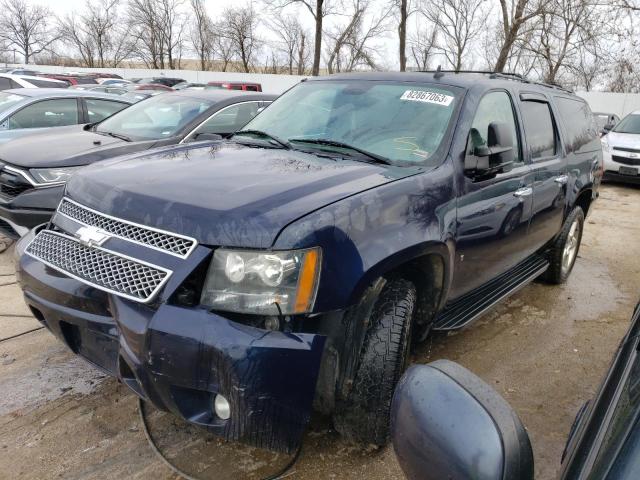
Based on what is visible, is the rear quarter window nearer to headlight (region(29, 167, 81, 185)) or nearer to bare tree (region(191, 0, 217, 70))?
headlight (region(29, 167, 81, 185))

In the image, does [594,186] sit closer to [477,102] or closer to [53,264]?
[477,102]

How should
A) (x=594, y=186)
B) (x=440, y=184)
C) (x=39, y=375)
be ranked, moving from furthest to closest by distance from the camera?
(x=594, y=186), (x=39, y=375), (x=440, y=184)

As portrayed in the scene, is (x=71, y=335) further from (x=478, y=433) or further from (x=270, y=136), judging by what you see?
(x=478, y=433)

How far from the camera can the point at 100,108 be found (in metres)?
7.28

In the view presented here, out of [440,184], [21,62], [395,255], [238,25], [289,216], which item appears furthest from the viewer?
[21,62]

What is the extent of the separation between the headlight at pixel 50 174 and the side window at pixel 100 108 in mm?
3048

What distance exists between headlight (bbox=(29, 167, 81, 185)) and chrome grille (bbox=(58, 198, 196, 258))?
7.56 feet

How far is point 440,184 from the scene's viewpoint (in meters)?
2.72

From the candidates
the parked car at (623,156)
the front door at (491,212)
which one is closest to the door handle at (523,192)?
the front door at (491,212)

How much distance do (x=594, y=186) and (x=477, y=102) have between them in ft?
9.05

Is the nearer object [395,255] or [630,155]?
[395,255]

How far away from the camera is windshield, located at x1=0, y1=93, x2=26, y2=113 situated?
673 cm

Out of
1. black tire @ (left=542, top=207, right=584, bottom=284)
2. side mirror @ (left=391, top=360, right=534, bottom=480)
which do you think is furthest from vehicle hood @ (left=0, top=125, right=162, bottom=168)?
side mirror @ (left=391, top=360, right=534, bottom=480)

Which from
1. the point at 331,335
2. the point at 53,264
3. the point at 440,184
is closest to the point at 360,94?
the point at 440,184
